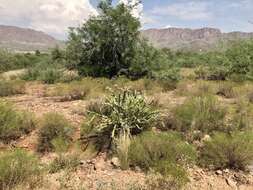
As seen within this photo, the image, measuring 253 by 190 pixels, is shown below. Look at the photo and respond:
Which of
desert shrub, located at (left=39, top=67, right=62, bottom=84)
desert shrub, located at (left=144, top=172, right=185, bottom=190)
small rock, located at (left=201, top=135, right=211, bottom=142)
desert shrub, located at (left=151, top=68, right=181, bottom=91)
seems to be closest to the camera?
desert shrub, located at (left=144, top=172, right=185, bottom=190)

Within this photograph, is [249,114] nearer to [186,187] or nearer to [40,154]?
[186,187]

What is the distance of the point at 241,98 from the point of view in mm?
11680

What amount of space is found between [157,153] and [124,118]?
1.75 metres

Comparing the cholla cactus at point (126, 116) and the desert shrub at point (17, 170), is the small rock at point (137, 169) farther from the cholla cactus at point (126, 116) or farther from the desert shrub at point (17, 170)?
the desert shrub at point (17, 170)

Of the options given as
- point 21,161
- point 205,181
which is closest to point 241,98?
point 205,181

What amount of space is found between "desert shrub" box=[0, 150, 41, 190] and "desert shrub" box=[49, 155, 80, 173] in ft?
2.06

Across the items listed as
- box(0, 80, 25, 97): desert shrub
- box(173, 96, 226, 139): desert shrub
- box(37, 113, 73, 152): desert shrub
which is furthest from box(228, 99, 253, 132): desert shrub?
box(0, 80, 25, 97): desert shrub

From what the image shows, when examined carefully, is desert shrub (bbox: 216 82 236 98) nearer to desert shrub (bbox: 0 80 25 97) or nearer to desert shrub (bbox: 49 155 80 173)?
desert shrub (bbox: 49 155 80 173)

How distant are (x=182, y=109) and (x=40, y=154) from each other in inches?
147

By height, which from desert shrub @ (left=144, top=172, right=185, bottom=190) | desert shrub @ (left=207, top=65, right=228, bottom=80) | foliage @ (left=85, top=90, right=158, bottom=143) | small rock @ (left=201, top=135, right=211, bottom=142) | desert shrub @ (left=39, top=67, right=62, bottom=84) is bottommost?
desert shrub @ (left=39, top=67, right=62, bottom=84)

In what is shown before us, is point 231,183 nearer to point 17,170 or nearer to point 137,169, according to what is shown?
point 137,169

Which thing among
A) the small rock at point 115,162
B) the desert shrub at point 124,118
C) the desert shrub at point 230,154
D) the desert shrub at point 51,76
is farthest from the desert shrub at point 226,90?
the desert shrub at point 51,76

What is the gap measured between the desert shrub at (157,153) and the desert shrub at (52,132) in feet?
6.49

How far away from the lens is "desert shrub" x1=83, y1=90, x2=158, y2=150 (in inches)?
321
